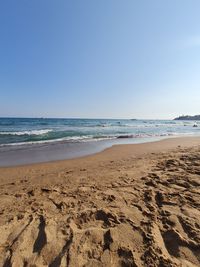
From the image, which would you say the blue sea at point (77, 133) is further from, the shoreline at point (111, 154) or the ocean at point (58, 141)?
the shoreline at point (111, 154)

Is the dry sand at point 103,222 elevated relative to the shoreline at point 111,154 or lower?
elevated

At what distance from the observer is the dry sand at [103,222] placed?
2.46 metres

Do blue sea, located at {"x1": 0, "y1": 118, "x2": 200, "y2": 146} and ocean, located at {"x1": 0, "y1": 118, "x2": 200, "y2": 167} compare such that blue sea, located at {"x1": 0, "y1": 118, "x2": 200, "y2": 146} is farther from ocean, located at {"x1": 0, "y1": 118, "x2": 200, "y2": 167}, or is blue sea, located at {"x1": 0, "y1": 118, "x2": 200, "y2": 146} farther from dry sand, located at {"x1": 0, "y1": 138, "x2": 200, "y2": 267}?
dry sand, located at {"x1": 0, "y1": 138, "x2": 200, "y2": 267}

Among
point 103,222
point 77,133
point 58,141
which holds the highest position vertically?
point 103,222

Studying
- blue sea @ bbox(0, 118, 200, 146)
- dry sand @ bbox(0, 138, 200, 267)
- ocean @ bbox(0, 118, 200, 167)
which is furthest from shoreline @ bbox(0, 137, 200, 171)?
blue sea @ bbox(0, 118, 200, 146)

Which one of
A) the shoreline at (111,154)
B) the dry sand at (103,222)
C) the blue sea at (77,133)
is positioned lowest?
the blue sea at (77,133)

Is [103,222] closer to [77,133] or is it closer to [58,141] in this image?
[58,141]

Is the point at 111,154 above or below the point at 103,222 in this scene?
below

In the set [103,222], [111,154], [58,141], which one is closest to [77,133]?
[58,141]

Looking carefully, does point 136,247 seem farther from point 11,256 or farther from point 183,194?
point 183,194

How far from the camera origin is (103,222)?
3.15 metres

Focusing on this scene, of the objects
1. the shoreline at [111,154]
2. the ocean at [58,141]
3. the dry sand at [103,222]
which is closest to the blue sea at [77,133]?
the ocean at [58,141]

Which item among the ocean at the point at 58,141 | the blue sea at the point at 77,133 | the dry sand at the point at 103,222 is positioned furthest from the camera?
the blue sea at the point at 77,133

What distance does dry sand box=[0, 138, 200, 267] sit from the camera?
246 cm
